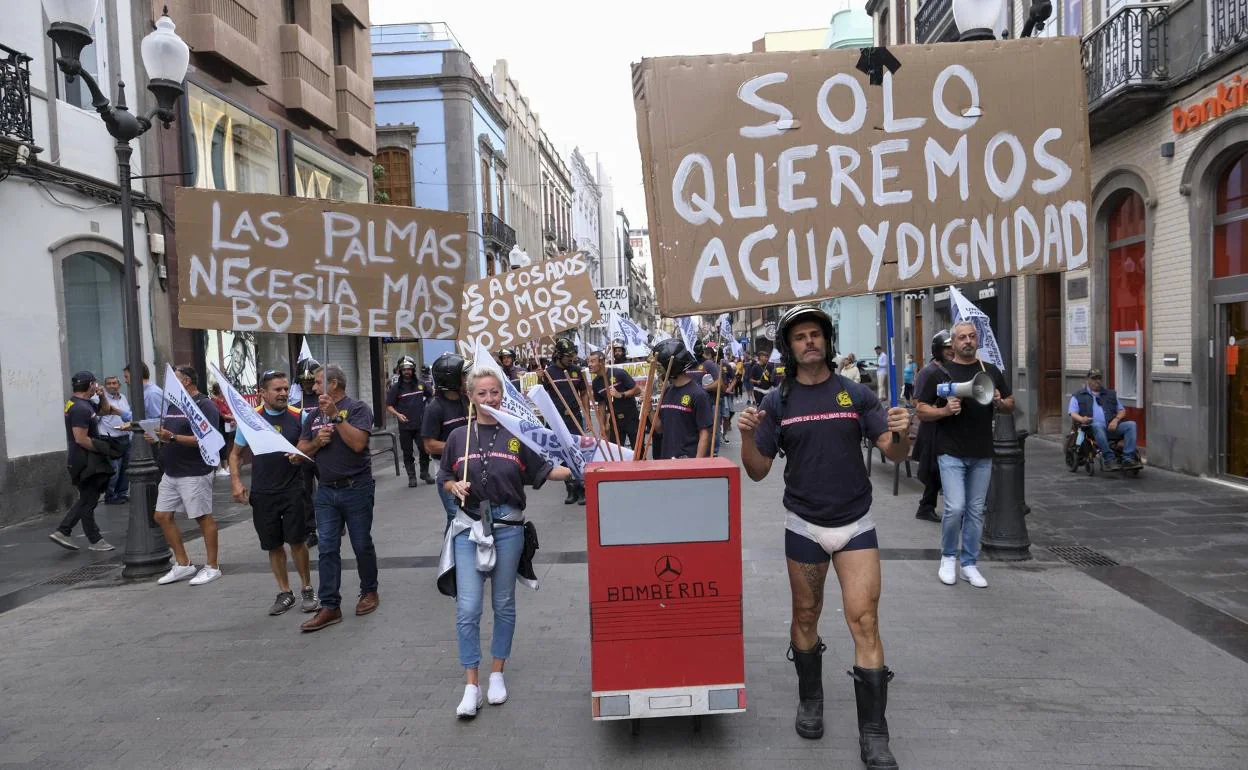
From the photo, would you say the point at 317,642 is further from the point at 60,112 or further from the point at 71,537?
the point at 60,112

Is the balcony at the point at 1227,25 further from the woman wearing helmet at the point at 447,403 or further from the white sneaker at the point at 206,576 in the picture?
the white sneaker at the point at 206,576

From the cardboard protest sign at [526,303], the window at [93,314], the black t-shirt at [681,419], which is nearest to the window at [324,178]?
the window at [93,314]

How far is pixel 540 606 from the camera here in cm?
626

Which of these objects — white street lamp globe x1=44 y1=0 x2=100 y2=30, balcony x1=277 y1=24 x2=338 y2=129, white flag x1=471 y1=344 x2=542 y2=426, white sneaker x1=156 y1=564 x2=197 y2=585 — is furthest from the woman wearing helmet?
balcony x1=277 y1=24 x2=338 y2=129

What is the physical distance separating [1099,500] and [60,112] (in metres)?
13.3

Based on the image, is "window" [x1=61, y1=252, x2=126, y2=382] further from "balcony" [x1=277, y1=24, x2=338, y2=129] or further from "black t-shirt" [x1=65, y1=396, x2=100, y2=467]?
"balcony" [x1=277, y1=24, x2=338, y2=129]

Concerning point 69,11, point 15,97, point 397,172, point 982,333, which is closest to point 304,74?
point 15,97

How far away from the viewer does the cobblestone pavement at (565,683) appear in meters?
3.97

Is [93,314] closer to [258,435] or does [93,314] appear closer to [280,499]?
[280,499]

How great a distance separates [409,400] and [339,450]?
19.4 ft

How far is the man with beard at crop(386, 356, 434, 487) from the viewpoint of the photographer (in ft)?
39.0

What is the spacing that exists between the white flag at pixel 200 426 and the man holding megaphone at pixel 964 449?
5.29 m

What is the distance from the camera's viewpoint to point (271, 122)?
17.4 m

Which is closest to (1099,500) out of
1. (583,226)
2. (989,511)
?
(989,511)
